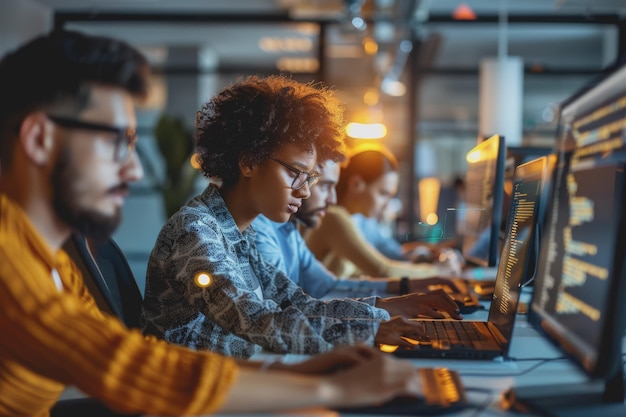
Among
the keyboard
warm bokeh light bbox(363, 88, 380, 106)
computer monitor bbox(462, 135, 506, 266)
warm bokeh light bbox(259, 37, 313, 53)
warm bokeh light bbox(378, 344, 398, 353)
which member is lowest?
warm bokeh light bbox(378, 344, 398, 353)

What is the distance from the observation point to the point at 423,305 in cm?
189

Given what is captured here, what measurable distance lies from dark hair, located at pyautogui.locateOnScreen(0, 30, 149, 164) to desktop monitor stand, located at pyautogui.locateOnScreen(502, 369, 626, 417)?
0.82 meters

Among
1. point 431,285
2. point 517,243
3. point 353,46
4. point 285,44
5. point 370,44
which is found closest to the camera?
point 517,243

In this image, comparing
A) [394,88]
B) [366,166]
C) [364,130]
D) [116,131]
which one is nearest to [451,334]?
[116,131]

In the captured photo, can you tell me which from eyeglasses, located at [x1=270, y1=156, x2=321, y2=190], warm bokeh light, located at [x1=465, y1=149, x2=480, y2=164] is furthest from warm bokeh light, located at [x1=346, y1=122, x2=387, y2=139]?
eyeglasses, located at [x1=270, y1=156, x2=321, y2=190]

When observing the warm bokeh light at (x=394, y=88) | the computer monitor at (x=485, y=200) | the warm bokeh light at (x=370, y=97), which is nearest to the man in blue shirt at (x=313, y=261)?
the computer monitor at (x=485, y=200)

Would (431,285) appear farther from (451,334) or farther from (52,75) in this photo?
(52,75)

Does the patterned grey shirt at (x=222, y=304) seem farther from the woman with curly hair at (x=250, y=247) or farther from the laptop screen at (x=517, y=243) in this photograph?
the laptop screen at (x=517, y=243)

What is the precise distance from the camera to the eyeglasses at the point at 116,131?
985mm

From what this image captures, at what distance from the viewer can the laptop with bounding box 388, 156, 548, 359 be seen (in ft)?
4.69

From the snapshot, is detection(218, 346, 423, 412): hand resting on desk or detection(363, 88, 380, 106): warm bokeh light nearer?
detection(218, 346, 423, 412): hand resting on desk

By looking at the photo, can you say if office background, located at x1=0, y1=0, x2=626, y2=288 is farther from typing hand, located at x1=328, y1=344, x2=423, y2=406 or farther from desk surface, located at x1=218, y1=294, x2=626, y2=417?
typing hand, located at x1=328, y1=344, x2=423, y2=406

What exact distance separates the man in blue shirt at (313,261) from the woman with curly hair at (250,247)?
436 mm

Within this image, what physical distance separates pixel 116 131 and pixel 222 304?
0.52 metres
